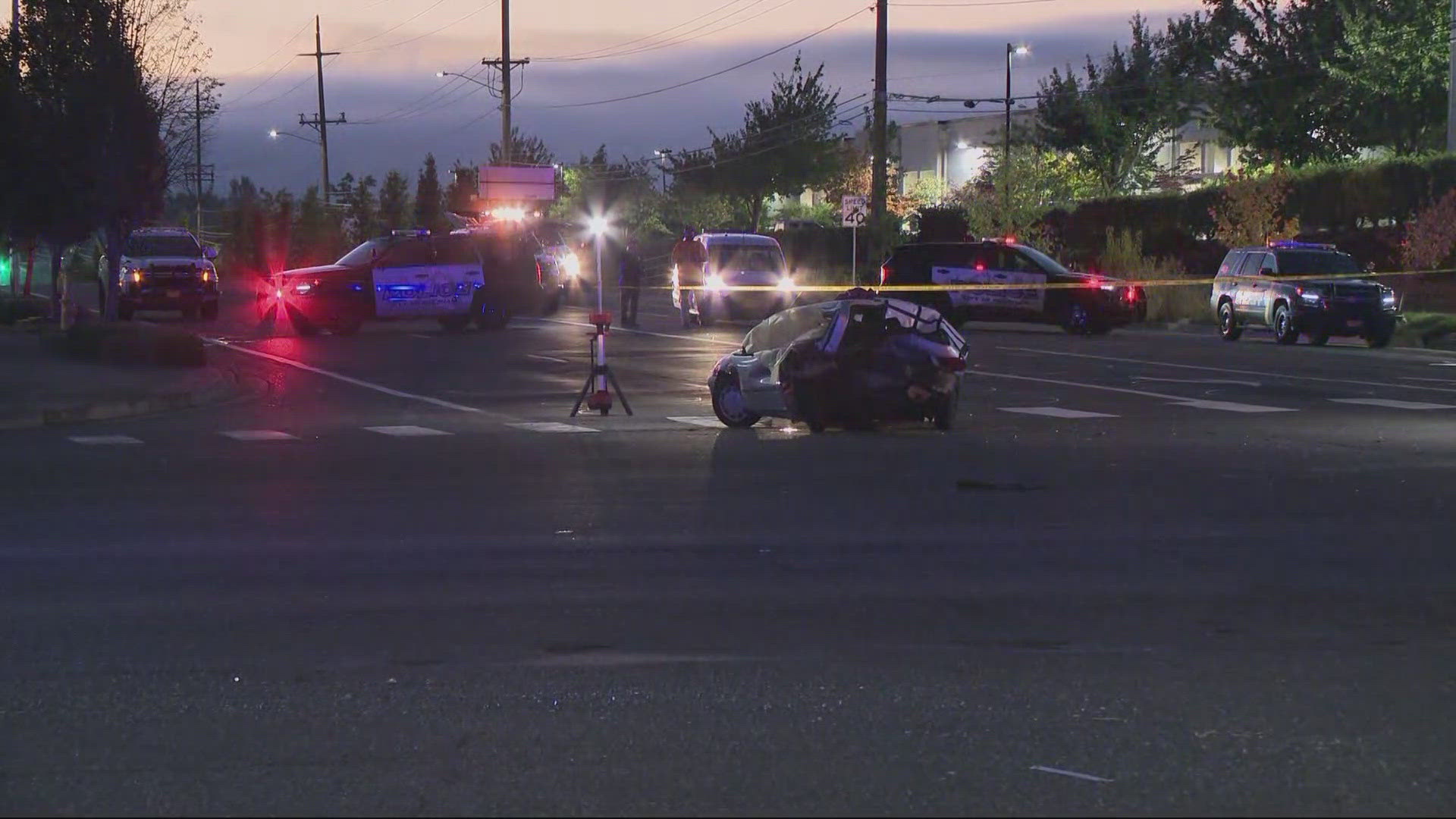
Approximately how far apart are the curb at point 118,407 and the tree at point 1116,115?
48.2m

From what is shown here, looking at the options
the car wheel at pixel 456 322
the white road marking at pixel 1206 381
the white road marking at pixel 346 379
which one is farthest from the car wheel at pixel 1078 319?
the white road marking at pixel 346 379

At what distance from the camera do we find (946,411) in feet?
56.6

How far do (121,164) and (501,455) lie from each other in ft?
58.0

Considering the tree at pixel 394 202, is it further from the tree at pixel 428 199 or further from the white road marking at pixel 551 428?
the white road marking at pixel 551 428

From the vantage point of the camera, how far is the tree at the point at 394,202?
85.3 m

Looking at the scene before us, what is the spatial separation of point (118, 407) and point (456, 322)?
16.1 m

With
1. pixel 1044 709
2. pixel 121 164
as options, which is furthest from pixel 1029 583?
pixel 121 164

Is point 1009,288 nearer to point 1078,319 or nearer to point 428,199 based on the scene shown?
point 1078,319

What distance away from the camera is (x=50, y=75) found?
31.3 metres

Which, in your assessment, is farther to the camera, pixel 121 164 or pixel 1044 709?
pixel 121 164

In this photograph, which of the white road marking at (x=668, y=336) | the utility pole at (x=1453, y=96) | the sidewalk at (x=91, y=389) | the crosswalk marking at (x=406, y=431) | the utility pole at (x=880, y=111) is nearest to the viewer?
the crosswalk marking at (x=406, y=431)

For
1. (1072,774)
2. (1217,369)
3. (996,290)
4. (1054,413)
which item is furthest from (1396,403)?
(996,290)

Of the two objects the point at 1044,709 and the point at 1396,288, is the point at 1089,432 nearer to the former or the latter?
the point at 1044,709

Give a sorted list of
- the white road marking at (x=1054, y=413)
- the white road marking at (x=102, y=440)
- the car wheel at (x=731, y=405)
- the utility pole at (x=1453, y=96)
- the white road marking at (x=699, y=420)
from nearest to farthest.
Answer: the white road marking at (x=102, y=440), the car wheel at (x=731, y=405), the white road marking at (x=699, y=420), the white road marking at (x=1054, y=413), the utility pole at (x=1453, y=96)
